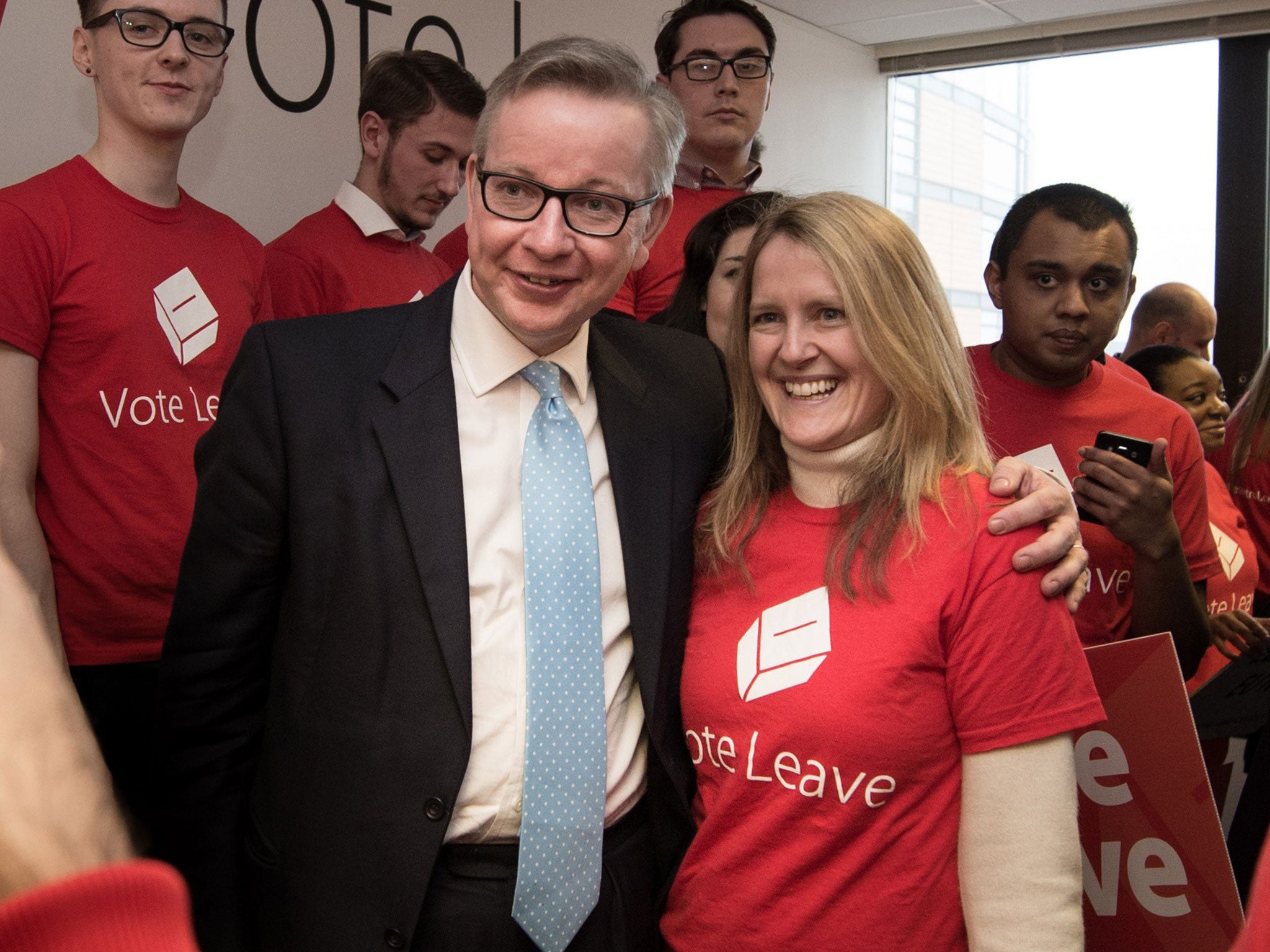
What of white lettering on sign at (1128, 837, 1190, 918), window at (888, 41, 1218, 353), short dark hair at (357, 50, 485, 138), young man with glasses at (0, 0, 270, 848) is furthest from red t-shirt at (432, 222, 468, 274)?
window at (888, 41, 1218, 353)

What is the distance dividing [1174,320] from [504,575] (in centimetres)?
430

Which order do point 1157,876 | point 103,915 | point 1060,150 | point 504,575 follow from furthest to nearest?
point 1060,150 → point 1157,876 → point 504,575 → point 103,915

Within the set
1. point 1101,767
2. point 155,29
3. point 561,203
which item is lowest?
point 1101,767

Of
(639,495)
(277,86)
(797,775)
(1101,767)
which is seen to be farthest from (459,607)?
(277,86)

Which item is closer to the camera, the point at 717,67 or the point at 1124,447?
the point at 1124,447

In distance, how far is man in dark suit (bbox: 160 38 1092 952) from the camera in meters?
1.29

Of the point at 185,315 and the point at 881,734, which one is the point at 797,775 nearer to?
the point at 881,734

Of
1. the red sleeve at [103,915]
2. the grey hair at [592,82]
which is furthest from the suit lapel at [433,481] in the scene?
the red sleeve at [103,915]

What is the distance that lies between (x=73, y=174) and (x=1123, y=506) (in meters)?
2.02

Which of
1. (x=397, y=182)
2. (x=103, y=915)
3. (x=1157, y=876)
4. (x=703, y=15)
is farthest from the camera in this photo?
(x=703, y=15)

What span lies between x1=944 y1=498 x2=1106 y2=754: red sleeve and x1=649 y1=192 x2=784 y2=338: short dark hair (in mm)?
1115

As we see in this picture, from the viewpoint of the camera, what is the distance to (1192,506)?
2217 millimetres

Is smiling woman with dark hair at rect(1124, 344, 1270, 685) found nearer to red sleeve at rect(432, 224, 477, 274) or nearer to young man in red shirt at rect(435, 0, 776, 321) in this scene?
young man in red shirt at rect(435, 0, 776, 321)

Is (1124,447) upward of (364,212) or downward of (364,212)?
downward
